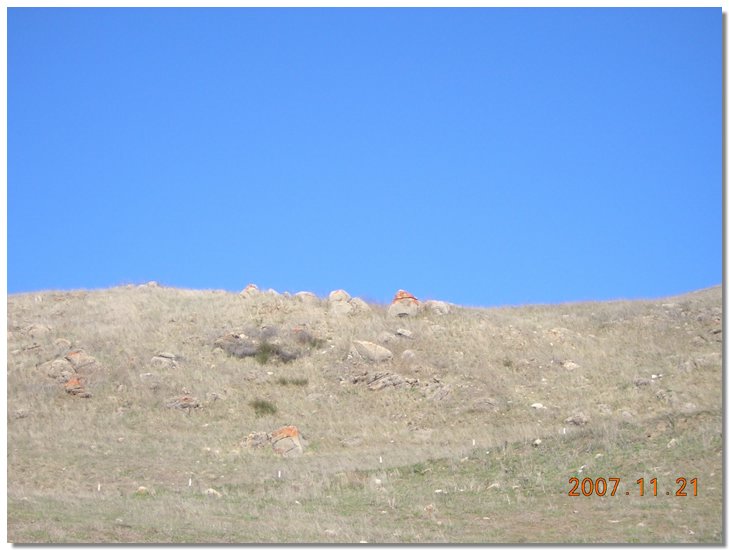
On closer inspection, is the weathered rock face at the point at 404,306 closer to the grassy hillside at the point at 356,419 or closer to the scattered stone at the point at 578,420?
the grassy hillside at the point at 356,419

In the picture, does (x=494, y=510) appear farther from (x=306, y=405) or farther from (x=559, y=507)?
(x=306, y=405)

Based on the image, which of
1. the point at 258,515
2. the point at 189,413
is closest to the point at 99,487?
the point at 258,515

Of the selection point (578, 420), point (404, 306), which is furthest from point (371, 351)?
point (578, 420)

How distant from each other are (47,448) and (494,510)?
47.9 feet

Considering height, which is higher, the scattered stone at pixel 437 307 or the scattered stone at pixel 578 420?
the scattered stone at pixel 437 307

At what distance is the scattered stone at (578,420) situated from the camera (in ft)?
87.7

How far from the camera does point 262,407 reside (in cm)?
2998

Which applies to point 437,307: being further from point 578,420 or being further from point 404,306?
point 578,420

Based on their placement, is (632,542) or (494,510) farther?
(494,510)

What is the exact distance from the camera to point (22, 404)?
2917 cm
